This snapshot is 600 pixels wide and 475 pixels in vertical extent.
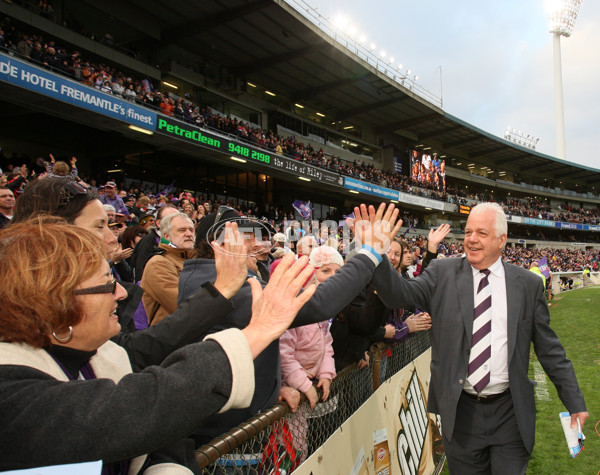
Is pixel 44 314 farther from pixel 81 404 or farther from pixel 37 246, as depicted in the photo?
pixel 81 404

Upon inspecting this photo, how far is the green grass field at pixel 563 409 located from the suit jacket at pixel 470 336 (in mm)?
2200

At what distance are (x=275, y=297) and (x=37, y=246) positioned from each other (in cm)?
66

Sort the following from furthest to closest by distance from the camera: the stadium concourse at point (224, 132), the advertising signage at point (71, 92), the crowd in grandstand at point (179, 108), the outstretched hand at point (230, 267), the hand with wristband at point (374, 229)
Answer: the crowd in grandstand at point (179, 108), the advertising signage at point (71, 92), the stadium concourse at point (224, 132), the hand with wristband at point (374, 229), the outstretched hand at point (230, 267)

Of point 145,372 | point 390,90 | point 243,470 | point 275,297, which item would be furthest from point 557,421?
point 390,90

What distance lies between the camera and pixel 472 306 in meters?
2.79

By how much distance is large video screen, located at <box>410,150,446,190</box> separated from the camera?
1451 inches

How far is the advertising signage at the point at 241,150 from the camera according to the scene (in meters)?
15.9

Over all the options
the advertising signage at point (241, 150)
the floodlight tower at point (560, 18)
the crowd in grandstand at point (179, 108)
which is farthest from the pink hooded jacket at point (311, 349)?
the floodlight tower at point (560, 18)

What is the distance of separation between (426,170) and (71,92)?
103ft

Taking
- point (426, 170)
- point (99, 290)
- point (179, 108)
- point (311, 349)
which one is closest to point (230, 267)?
point (99, 290)

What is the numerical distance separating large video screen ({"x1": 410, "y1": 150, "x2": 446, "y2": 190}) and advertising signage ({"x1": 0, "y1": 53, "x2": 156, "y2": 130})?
26.8m

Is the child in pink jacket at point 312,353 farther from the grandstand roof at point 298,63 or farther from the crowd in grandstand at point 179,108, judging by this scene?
the grandstand roof at point 298,63

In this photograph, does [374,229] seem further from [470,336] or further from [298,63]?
[298,63]

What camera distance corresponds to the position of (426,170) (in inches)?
1485
